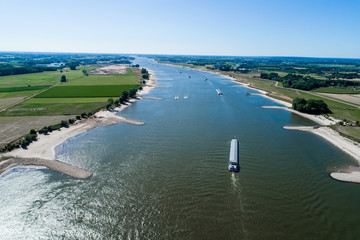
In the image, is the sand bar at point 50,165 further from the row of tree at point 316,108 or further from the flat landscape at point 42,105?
the row of tree at point 316,108

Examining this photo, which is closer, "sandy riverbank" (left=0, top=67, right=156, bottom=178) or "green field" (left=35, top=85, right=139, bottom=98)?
"sandy riverbank" (left=0, top=67, right=156, bottom=178)

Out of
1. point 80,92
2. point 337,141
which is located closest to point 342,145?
point 337,141

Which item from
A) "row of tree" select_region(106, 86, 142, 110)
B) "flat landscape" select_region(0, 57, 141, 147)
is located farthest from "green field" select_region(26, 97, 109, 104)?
"row of tree" select_region(106, 86, 142, 110)

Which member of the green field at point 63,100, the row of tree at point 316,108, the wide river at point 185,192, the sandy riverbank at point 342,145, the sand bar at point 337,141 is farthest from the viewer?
the green field at point 63,100

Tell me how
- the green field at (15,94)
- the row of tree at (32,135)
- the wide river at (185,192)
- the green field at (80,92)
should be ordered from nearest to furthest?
the wide river at (185,192) → the row of tree at (32,135) → the green field at (15,94) → the green field at (80,92)

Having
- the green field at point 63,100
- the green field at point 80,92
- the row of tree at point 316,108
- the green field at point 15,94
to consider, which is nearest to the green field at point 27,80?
the green field at point 15,94

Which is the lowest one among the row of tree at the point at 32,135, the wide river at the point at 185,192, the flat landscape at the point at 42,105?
the wide river at the point at 185,192

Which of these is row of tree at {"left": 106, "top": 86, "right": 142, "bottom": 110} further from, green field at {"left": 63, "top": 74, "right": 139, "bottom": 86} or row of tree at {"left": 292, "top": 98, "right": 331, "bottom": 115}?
row of tree at {"left": 292, "top": 98, "right": 331, "bottom": 115}

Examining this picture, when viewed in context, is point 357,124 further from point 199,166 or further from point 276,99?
point 199,166
